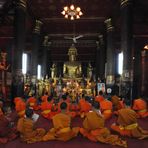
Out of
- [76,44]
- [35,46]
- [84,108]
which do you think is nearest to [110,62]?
[35,46]

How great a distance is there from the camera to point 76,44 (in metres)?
30.1

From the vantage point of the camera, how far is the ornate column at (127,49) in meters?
14.3

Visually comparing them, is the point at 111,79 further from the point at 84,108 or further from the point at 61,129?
the point at 61,129

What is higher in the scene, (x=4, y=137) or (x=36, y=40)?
(x=36, y=40)

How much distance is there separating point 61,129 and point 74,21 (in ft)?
54.8

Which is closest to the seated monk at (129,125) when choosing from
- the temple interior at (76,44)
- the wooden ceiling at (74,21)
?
the temple interior at (76,44)

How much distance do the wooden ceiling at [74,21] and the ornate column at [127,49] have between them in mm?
938

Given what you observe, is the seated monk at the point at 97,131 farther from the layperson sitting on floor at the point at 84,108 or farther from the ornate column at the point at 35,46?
the ornate column at the point at 35,46

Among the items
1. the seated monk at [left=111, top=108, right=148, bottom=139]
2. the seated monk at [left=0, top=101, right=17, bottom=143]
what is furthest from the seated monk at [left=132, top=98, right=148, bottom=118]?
the seated monk at [left=0, top=101, right=17, bottom=143]

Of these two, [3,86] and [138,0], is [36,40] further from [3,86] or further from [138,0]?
[138,0]

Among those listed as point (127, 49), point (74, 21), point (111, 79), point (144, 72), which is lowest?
point (111, 79)

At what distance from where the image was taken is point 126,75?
47.1 ft

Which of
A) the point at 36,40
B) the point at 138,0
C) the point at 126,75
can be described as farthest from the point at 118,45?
the point at 126,75

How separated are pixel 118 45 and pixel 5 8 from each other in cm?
1331
